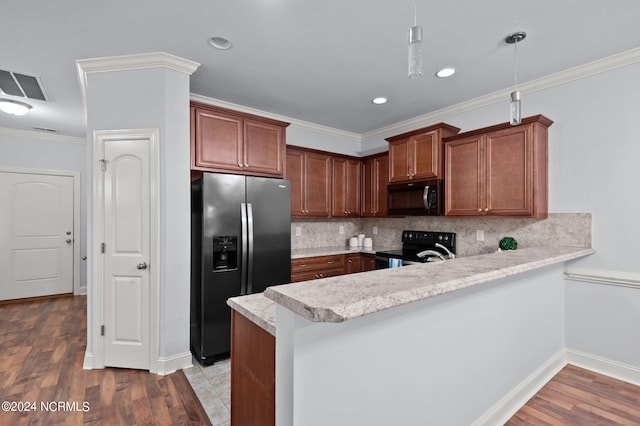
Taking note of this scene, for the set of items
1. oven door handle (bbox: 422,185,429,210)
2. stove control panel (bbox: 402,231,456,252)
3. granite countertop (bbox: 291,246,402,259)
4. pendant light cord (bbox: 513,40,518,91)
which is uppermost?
pendant light cord (bbox: 513,40,518,91)

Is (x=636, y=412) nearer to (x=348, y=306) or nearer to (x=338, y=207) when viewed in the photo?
(x=348, y=306)

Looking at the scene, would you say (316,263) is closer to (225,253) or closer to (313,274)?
(313,274)

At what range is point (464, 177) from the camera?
3.29m

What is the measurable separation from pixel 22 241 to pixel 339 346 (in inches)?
232

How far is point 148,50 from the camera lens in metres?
2.48

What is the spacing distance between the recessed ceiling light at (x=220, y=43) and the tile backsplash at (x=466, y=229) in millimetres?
2403

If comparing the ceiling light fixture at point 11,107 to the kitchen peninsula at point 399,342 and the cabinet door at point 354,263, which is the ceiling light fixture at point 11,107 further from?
the cabinet door at point 354,263

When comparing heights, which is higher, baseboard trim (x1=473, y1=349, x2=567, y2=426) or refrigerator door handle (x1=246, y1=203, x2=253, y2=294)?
refrigerator door handle (x1=246, y1=203, x2=253, y2=294)

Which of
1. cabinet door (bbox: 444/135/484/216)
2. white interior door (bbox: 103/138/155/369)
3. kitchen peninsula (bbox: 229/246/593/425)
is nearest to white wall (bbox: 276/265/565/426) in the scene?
kitchen peninsula (bbox: 229/246/593/425)

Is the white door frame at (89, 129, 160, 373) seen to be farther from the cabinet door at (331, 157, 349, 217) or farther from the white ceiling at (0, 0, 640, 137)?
the cabinet door at (331, 157, 349, 217)

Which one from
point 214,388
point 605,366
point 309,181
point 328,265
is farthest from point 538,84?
point 214,388

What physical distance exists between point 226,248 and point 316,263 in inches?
51.1

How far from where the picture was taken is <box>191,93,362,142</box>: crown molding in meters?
3.50

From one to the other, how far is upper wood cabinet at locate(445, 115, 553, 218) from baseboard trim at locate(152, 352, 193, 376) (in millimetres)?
2965
